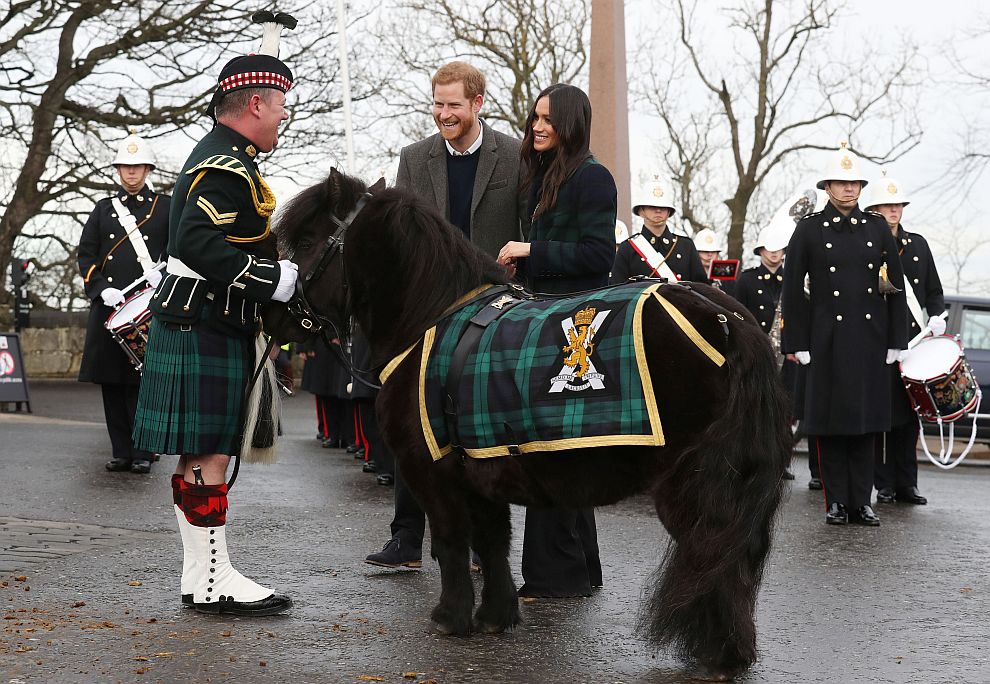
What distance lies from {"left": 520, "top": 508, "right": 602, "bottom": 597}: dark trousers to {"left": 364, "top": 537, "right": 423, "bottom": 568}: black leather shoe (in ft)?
2.48

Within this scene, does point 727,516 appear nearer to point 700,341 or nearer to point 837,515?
point 700,341

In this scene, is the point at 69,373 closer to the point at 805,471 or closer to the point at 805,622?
the point at 805,471

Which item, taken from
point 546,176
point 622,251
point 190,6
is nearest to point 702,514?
point 546,176

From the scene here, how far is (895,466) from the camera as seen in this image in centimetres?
991

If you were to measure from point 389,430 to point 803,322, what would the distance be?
4524 millimetres

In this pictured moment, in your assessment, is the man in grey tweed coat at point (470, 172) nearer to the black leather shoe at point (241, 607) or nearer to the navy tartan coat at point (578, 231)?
the navy tartan coat at point (578, 231)

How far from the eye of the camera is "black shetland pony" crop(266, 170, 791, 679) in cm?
422

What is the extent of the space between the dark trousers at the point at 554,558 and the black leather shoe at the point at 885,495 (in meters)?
4.76

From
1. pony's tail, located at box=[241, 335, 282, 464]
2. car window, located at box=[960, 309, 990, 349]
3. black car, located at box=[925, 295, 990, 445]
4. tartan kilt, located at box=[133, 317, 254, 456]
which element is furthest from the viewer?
car window, located at box=[960, 309, 990, 349]

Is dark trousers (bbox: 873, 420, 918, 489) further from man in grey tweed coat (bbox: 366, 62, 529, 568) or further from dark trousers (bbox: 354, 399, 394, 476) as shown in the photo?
man in grey tweed coat (bbox: 366, 62, 529, 568)

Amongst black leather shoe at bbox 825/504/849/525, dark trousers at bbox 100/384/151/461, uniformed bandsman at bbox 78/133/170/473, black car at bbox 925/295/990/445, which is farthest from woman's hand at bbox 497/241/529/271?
black car at bbox 925/295/990/445

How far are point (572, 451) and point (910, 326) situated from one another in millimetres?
6812

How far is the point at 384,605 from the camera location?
549 centimetres

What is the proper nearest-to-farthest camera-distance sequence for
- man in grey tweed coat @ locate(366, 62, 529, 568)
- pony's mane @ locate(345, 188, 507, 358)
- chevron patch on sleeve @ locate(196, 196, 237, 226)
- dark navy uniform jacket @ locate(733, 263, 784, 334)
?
pony's mane @ locate(345, 188, 507, 358) → chevron patch on sleeve @ locate(196, 196, 237, 226) → man in grey tweed coat @ locate(366, 62, 529, 568) → dark navy uniform jacket @ locate(733, 263, 784, 334)
